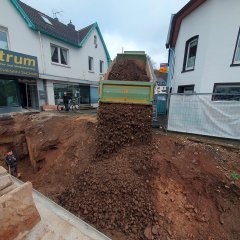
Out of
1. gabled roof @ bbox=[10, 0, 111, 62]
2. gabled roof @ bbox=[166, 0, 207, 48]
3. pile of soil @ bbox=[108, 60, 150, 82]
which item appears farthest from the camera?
gabled roof @ bbox=[10, 0, 111, 62]

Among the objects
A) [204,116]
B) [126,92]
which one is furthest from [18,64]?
[204,116]

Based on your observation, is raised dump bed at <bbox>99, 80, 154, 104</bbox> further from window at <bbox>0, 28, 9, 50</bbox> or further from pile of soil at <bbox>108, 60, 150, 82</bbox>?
window at <bbox>0, 28, 9, 50</bbox>

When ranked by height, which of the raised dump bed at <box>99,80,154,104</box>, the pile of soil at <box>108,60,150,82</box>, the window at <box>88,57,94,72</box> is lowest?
the raised dump bed at <box>99,80,154,104</box>

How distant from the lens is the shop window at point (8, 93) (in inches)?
363

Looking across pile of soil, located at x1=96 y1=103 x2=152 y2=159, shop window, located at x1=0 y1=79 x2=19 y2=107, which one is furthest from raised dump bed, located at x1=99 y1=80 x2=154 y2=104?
shop window, located at x1=0 y1=79 x2=19 y2=107

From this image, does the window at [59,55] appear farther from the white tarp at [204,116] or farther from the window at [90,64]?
the white tarp at [204,116]

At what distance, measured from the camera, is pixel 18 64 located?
8.91 meters

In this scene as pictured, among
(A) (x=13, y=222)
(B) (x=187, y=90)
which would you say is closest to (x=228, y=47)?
(B) (x=187, y=90)

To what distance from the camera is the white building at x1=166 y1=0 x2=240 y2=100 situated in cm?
635

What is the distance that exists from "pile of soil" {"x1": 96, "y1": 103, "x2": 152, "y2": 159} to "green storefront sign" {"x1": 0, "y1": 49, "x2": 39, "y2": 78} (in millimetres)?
7200

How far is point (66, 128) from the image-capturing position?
23.4ft

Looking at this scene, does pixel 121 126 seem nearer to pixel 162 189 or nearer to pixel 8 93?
pixel 162 189

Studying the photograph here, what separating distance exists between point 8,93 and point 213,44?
1156cm

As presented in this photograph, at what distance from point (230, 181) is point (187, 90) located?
583 cm
